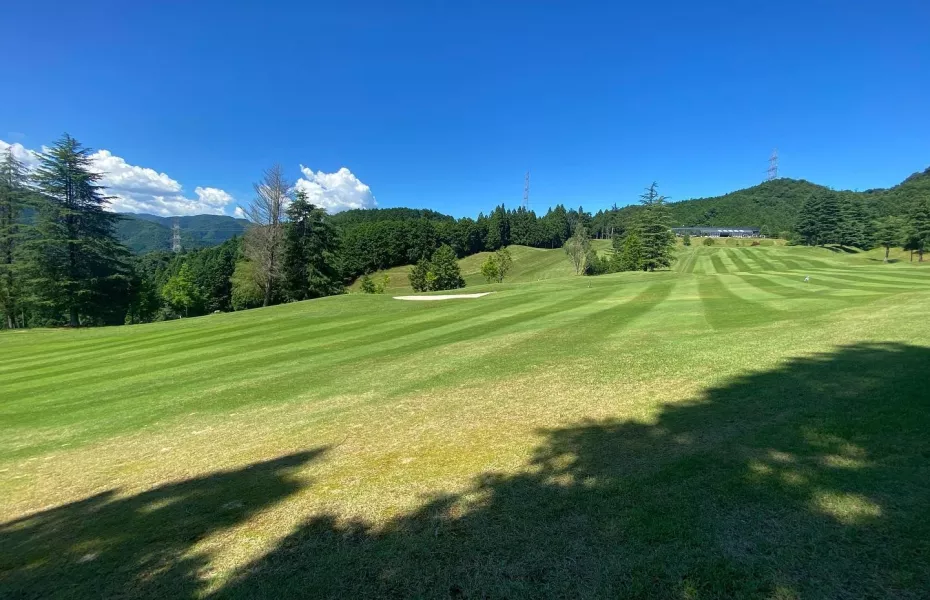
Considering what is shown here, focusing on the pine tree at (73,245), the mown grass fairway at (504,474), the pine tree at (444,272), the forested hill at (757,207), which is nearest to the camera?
the mown grass fairway at (504,474)

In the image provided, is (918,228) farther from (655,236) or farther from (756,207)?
(756,207)

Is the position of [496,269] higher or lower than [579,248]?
lower

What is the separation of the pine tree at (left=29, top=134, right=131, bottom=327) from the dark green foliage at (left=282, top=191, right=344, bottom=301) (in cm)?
1504

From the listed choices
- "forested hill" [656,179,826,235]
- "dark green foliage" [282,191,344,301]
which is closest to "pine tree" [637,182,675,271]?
"dark green foliage" [282,191,344,301]

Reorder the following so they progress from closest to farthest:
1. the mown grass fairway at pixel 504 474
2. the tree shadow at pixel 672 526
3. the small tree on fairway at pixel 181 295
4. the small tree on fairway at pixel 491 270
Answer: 1. the tree shadow at pixel 672 526
2. the mown grass fairway at pixel 504 474
3. the small tree on fairway at pixel 181 295
4. the small tree on fairway at pixel 491 270

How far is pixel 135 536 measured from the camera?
433cm

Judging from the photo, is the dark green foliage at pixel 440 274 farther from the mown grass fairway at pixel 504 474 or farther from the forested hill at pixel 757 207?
the forested hill at pixel 757 207

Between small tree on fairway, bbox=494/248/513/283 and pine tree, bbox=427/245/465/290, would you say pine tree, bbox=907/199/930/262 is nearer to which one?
small tree on fairway, bbox=494/248/513/283

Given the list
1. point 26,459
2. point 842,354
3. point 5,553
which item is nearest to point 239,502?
point 5,553

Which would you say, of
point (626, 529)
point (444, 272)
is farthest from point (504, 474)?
point (444, 272)

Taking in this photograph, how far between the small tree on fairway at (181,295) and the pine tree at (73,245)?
2992cm

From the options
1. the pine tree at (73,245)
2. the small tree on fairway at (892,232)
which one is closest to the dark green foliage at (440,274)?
the pine tree at (73,245)

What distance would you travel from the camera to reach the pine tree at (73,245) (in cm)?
3566

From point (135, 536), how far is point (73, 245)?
45.5 metres
